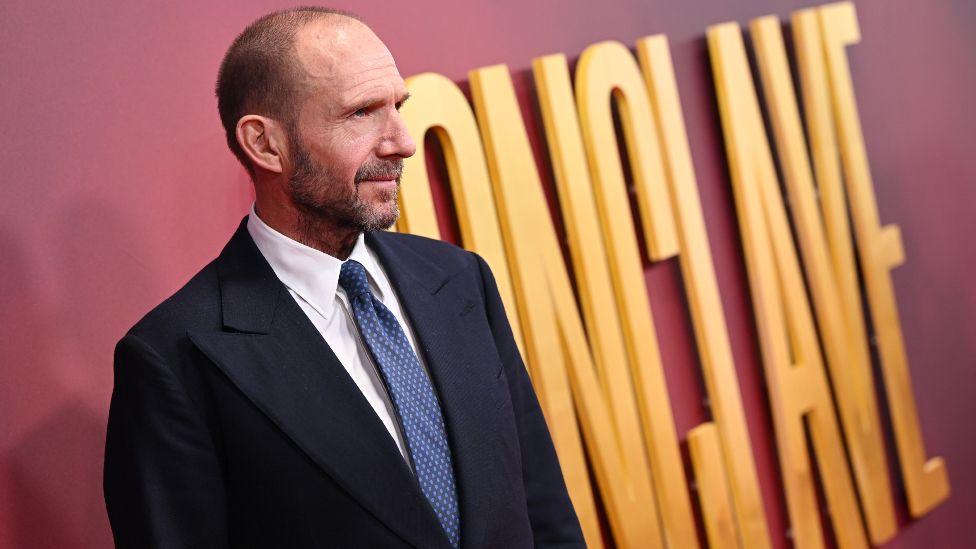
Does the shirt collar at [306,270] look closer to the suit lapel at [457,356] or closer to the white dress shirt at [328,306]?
the white dress shirt at [328,306]

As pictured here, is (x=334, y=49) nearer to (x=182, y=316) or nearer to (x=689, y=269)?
(x=182, y=316)

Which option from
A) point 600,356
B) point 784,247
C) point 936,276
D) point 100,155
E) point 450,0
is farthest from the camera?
point 936,276

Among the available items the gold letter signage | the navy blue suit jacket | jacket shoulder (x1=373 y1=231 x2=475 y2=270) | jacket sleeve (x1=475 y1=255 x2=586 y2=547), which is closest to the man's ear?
the navy blue suit jacket

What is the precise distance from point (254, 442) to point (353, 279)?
0.82 ft

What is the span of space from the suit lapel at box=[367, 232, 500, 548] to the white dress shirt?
8 cm

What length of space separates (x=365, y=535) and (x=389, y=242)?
434mm

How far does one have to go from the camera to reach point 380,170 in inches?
57.0

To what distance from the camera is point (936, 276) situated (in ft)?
10.8

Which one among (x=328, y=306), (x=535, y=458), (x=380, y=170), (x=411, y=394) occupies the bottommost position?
(x=535, y=458)

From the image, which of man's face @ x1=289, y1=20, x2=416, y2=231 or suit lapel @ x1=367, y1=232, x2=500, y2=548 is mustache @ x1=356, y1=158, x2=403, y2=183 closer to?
man's face @ x1=289, y1=20, x2=416, y2=231

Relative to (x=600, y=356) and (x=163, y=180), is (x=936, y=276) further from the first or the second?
(x=163, y=180)

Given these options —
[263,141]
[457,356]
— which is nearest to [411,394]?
[457,356]

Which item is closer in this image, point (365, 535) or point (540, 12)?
point (365, 535)

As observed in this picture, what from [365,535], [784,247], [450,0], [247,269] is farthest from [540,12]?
[365,535]
